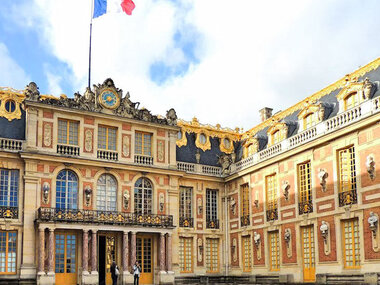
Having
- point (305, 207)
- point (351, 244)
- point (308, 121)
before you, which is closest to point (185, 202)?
point (305, 207)

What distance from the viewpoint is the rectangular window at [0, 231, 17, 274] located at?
25.6m

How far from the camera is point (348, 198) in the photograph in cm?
2316

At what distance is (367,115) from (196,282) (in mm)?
14324

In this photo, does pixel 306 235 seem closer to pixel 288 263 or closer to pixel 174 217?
pixel 288 263

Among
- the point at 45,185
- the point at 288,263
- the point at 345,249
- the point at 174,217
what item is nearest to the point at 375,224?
the point at 345,249

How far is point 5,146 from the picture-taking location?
88.4ft

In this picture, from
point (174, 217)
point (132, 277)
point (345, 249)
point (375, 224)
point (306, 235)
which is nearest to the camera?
point (375, 224)

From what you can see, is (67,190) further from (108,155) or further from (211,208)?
(211,208)

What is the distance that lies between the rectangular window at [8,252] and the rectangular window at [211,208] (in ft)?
37.3

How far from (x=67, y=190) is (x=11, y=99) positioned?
5697 millimetres

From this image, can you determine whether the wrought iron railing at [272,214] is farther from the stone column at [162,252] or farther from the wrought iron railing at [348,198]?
the stone column at [162,252]

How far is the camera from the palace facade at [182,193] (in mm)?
23500

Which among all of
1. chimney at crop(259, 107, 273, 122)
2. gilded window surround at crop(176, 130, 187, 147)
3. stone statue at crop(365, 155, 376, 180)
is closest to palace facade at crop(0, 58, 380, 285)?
stone statue at crop(365, 155, 376, 180)

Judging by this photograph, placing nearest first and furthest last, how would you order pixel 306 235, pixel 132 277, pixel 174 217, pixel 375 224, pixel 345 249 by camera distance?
pixel 375 224 < pixel 345 249 < pixel 306 235 < pixel 132 277 < pixel 174 217
